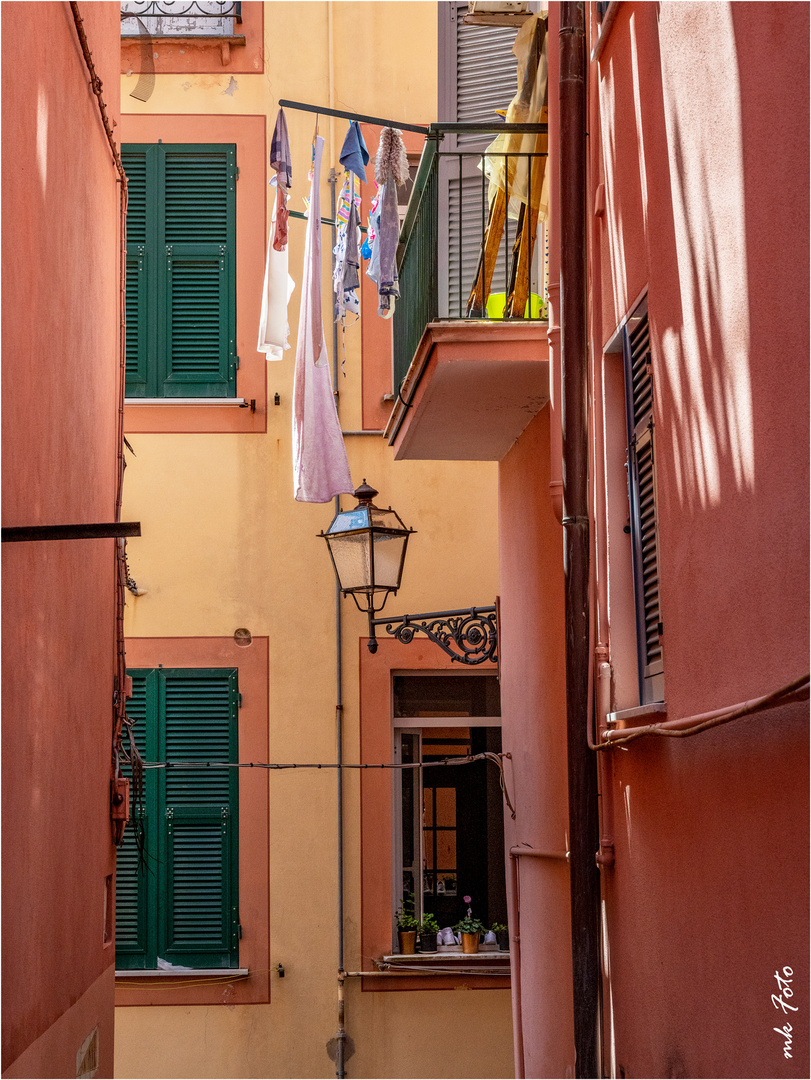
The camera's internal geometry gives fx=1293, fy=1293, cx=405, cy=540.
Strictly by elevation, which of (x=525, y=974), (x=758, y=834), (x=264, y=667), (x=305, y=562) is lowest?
(x=525, y=974)

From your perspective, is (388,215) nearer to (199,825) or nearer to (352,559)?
(352,559)

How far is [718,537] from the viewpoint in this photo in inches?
151

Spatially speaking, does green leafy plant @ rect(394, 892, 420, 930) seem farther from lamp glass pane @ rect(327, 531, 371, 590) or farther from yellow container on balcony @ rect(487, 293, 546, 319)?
yellow container on balcony @ rect(487, 293, 546, 319)

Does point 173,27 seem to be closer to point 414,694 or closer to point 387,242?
point 387,242

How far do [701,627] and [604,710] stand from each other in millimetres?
1360

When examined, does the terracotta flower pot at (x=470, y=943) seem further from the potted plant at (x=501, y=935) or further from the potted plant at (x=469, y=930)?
the potted plant at (x=501, y=935)

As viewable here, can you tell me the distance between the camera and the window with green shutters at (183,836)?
1021cm

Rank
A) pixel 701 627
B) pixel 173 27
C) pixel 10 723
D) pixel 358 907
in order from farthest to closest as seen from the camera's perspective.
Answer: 1. pixel 173 27
2. pixel 358 907
3. pixel 10 723
4. pixel 701 627

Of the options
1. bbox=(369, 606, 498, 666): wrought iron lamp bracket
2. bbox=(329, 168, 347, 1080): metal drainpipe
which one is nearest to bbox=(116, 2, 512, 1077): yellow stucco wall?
bbox=(329, 168, 347, 1080): metal drainpipe

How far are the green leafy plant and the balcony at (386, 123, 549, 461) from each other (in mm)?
4039

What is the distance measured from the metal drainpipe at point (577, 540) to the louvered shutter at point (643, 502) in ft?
1.69

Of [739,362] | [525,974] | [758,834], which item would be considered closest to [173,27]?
[525,974]

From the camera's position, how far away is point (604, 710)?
5.28 meters

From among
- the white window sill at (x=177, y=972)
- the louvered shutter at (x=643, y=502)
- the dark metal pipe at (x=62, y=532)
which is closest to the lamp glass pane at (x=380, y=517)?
the louvered shutter at (x=643, y=502)
